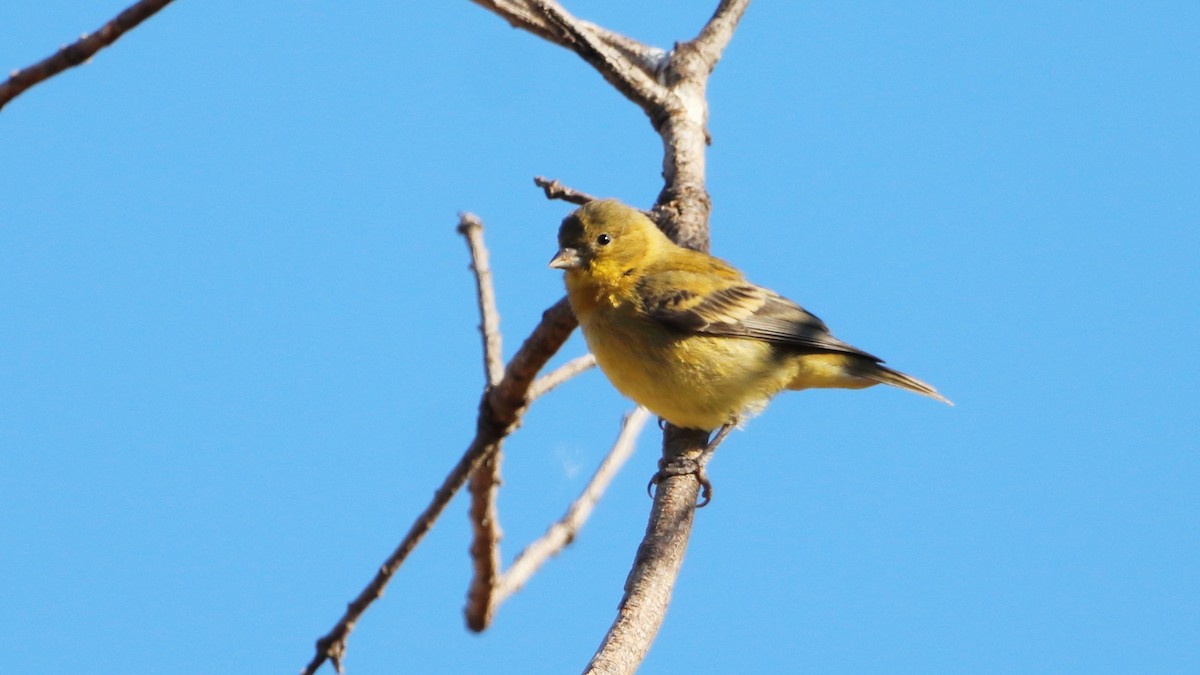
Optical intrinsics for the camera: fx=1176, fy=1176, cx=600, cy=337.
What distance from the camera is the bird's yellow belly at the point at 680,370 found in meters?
5.48

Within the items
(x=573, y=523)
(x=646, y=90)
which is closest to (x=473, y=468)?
(x=573, y=523)

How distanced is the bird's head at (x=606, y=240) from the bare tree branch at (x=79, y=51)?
2.30 metres

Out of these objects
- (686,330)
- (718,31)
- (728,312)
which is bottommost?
(686,330)

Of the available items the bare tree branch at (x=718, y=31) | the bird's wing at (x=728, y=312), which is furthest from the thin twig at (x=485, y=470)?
the bare tree branch at (x=718, y=31)

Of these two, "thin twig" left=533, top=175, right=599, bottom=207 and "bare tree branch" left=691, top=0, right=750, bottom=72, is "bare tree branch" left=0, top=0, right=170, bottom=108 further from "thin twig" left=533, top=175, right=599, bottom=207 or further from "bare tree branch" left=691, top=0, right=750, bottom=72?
A: "bare tree branch" left=691, top=0, right=750, bottom=72

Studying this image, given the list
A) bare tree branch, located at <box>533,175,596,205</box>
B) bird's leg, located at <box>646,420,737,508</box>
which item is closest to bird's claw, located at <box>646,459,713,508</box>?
bird's leg, located at <box>646,420,737,508</box>

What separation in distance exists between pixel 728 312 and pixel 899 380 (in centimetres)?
104

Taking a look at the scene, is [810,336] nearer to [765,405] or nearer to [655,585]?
[765,405]

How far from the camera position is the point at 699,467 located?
16.5 ft

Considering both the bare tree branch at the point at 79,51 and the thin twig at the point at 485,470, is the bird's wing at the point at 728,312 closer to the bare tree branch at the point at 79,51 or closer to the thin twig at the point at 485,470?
the thin twig at the point at 485,470

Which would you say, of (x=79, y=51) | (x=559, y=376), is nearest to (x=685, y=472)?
(x=559, y=376)

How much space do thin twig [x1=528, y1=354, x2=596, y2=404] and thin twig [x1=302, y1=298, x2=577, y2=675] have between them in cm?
12

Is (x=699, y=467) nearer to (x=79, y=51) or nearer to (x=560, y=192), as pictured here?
(x=560, y=192)

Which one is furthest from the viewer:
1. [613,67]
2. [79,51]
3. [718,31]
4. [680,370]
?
[718,31]
